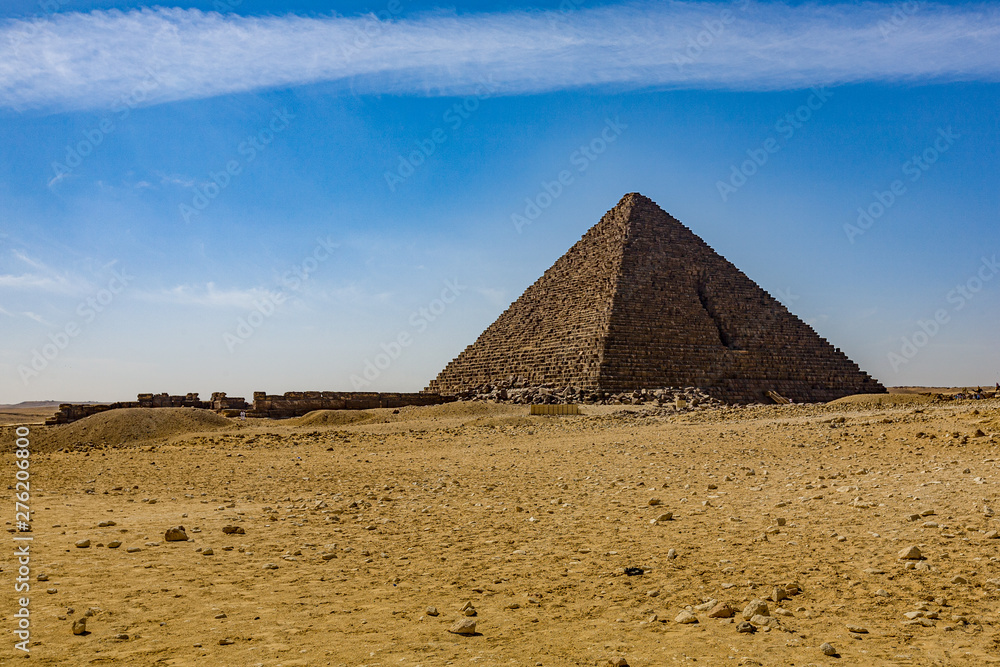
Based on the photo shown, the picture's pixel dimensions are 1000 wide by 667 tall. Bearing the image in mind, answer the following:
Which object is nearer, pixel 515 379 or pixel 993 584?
pixel 993 584

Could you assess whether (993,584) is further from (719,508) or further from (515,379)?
(515,379)

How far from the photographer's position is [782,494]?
6.65m

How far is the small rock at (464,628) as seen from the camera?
3.58 m

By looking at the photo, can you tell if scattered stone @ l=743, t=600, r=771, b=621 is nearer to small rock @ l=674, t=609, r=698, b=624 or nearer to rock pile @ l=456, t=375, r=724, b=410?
small rock @ l=674, t=609, r=698, b=624

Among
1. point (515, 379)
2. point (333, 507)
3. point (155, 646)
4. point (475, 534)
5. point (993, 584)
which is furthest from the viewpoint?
point (515, 379)

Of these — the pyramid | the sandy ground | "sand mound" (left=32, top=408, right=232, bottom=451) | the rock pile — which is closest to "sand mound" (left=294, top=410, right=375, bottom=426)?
"sand mound" (left=32, top=408, right=232, bottom=451)

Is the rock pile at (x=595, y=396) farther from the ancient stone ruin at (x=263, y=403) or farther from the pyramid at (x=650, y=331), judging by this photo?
the ancient stone ruin at (x=263, y=403)

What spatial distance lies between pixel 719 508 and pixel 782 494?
0.83 m

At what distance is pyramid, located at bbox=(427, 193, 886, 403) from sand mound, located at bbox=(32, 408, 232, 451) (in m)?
20.9

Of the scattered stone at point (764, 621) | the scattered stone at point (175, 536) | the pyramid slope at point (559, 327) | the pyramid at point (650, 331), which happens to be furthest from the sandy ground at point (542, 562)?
the pyramid slope at point (559, 327)

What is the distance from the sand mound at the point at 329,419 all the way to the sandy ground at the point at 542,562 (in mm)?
13173

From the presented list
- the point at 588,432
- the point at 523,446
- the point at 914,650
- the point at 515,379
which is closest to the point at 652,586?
the point at 914,650

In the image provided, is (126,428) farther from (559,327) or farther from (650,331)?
(650,331)

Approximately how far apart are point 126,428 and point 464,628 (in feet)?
61.3
